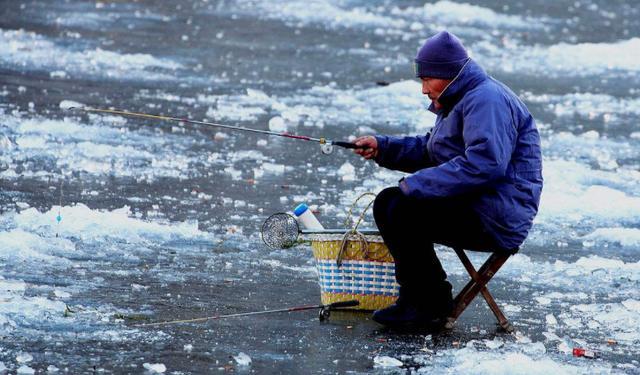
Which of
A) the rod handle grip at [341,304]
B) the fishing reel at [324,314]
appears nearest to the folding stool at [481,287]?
the rod handle grip at [341,304]

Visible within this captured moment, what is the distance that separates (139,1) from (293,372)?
20029mm

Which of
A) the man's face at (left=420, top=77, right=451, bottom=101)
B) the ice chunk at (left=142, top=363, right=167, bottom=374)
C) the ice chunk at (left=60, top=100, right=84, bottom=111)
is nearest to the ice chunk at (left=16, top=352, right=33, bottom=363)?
the ice chunk at (left=142, top=363, right=167, bottom=374)

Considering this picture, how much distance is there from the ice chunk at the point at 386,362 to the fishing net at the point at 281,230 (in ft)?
3.61

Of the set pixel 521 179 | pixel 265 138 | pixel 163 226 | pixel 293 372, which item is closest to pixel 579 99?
pixel 265 138

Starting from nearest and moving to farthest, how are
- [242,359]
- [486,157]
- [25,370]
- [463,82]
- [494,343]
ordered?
[25,370] → [242,359] → [486,157] → [494,343] → [463,82]

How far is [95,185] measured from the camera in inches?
392

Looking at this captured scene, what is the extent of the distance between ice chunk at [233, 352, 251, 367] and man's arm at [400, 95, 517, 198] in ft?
3.84

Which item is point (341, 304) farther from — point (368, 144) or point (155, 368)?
point (155, 368)

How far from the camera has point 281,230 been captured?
23.1 ft

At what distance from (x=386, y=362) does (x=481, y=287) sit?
87 cm

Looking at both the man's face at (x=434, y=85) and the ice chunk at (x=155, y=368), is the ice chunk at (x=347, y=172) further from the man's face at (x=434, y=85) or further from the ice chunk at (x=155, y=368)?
the ice chunk at (x=155, y=368)

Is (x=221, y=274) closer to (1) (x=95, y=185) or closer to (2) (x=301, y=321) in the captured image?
(2) (x=301, y=321)

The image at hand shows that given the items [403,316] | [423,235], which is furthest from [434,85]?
[403,316]

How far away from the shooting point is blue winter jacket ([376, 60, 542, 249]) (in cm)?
640
